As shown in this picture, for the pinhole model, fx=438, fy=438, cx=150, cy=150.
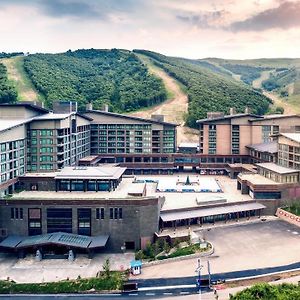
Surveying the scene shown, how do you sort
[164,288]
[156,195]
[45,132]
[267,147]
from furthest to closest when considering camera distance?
[267,147] < [45,132] < [156,195] < [164,288]

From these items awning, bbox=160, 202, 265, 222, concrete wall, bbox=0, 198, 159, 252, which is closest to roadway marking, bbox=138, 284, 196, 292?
concrete wall, bbox=0, 198, 159, 252

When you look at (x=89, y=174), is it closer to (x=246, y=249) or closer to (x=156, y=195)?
(x=156, y=195)

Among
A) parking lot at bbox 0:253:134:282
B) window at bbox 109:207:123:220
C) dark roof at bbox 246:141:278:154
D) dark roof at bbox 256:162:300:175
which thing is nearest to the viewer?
parking lot at bbox 0:253:134:282

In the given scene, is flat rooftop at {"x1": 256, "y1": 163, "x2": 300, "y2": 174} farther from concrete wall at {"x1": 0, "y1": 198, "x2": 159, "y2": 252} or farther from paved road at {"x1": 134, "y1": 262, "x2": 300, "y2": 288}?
paved road at {"x1": 134, "y1": 262, "x2": 300, "y2": 288}

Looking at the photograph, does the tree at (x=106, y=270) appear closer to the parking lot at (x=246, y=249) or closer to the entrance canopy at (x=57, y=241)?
the parking lot at (x=246, y=249)

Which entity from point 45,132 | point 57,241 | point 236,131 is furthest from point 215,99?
point 57,241

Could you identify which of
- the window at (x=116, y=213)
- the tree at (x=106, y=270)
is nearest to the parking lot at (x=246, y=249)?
the tree at (x=106, y=270)

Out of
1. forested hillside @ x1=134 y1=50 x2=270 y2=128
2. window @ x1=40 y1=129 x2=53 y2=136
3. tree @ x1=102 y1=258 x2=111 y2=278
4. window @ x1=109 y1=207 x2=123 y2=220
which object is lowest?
tree @ x1=102 y1=258 x2=111 y2=278
